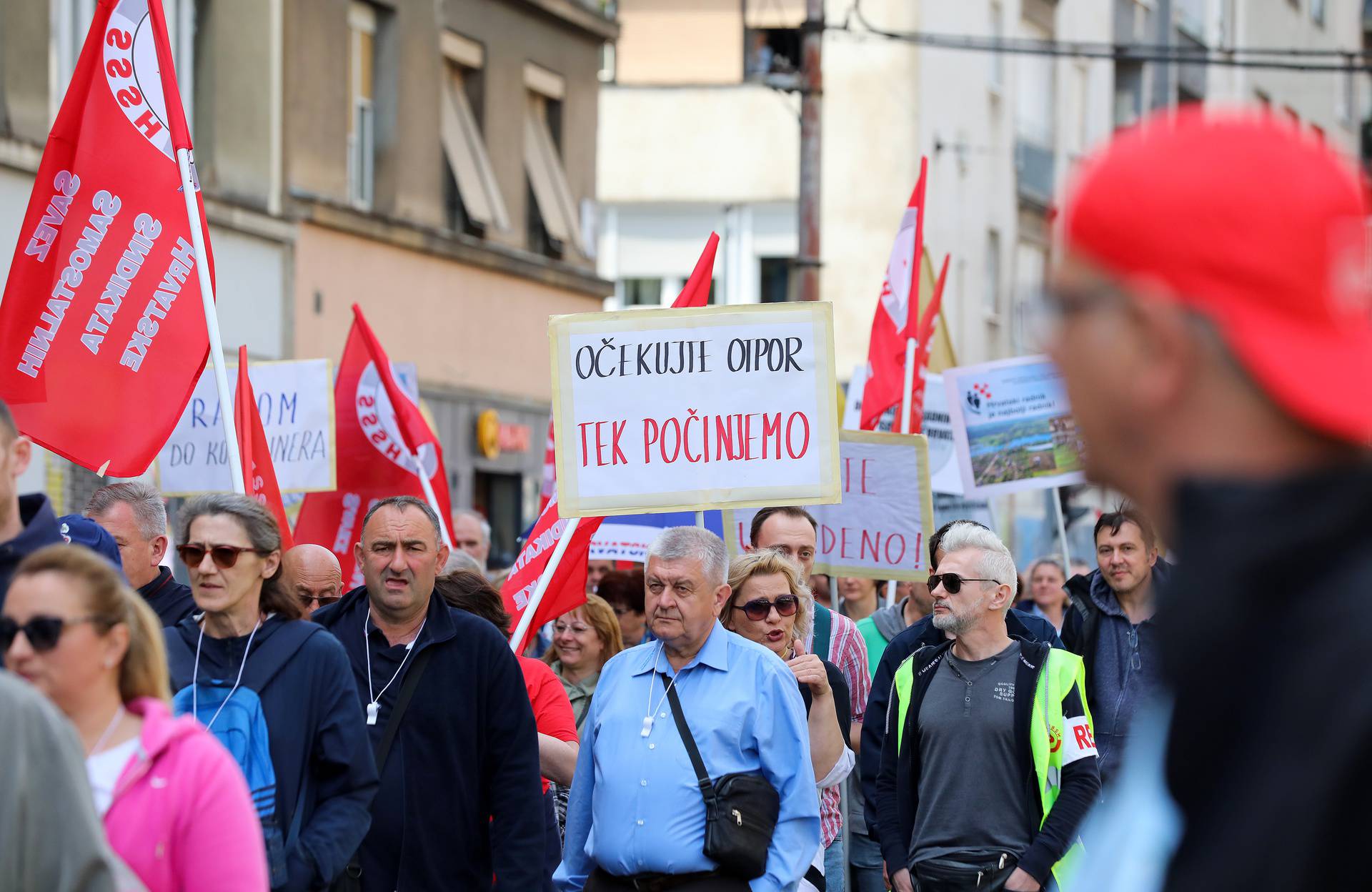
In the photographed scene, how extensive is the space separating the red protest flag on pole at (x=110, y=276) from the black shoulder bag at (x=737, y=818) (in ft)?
7.96

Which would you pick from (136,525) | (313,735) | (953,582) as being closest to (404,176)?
(136,525)

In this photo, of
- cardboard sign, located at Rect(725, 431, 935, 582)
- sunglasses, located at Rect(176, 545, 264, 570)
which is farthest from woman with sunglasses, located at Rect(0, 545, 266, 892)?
cardboard sign, located at Rect(725, 431, 935, 582)

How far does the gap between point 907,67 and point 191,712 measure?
2729 centimetres

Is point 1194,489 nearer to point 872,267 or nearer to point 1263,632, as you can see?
point 1263,632

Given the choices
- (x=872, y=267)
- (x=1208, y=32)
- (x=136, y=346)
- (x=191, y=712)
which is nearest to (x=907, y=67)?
(x=872, y=267)

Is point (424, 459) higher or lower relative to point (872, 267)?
lower

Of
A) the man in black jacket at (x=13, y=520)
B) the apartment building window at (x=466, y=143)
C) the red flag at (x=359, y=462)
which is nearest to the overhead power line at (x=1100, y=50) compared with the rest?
the apartment building window at (x=466, y=143)

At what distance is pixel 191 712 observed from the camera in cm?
488

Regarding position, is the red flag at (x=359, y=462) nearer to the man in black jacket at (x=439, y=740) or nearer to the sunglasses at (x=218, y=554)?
the man in black jacket at (x=439, y=740)

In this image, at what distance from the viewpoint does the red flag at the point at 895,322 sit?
11.8 m

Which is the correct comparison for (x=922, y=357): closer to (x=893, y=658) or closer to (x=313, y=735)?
(x=893, y=658)

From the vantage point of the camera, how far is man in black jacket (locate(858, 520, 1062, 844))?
7.46 m

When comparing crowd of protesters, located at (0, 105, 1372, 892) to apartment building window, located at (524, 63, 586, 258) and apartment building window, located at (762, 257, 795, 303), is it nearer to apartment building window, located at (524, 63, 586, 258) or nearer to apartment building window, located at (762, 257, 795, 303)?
apartment building window, located at (524, 63, 586, 258)

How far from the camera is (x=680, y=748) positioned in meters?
5.92
